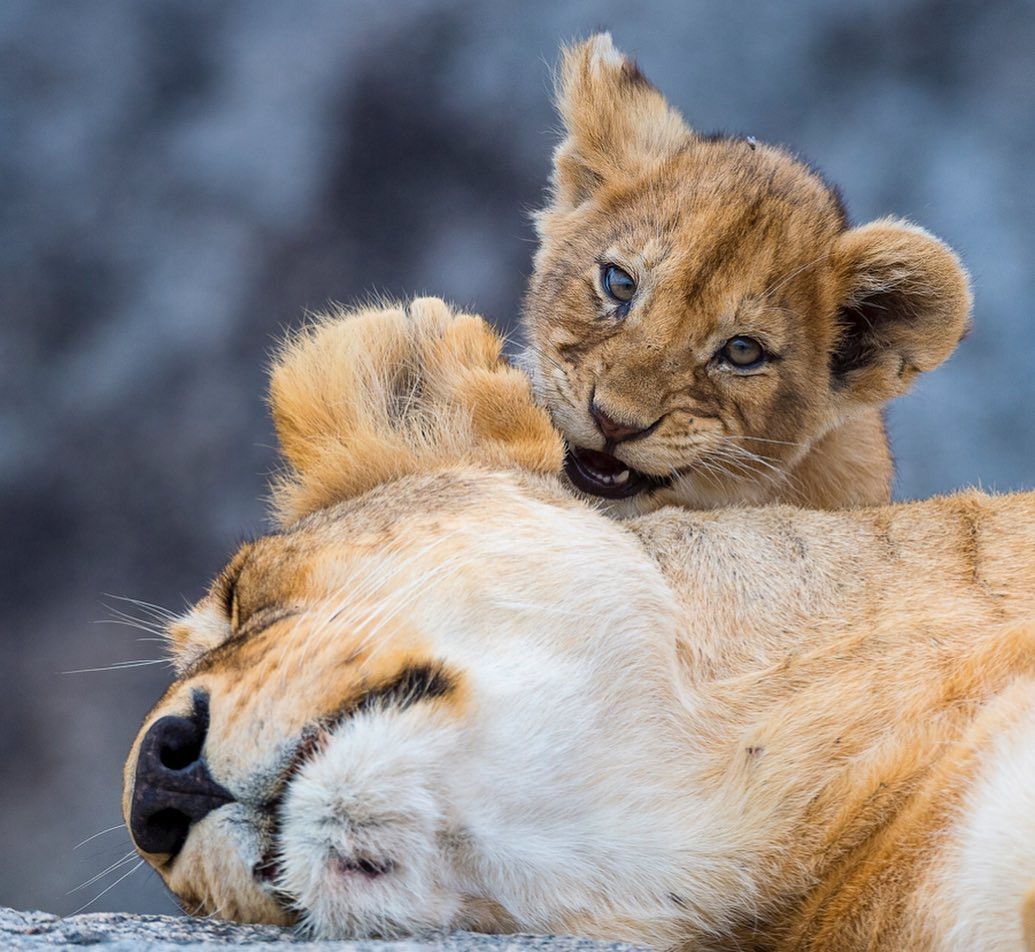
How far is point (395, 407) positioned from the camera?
64.6 inches

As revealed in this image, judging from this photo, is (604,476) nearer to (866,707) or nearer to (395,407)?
(395,407)

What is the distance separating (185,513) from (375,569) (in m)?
1.52

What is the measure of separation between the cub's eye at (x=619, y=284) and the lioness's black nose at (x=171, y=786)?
1.15m

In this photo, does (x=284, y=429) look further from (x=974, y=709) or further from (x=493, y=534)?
(x=974, y=709)

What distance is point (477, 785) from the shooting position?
3.84ft

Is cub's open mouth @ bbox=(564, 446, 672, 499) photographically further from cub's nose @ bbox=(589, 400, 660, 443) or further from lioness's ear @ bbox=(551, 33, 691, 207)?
lioness's ear @ bbox=(551, 33, 691, 207)

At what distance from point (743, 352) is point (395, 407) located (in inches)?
27.3

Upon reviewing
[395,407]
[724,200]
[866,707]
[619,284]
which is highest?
[724,200]

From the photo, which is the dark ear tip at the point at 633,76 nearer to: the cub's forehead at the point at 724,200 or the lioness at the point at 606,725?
the cub's forehead at the point at 724,200

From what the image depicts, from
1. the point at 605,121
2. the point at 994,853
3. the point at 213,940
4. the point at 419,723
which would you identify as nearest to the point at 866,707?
the point at 994,853

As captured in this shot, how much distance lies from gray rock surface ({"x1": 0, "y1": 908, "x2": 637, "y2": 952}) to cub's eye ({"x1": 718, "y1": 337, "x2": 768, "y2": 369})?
113 cm

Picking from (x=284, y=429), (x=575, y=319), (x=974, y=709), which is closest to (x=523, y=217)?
(x=575, y=319)

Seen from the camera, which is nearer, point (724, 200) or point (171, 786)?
point (171, 786)

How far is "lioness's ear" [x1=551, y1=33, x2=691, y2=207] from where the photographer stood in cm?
245
